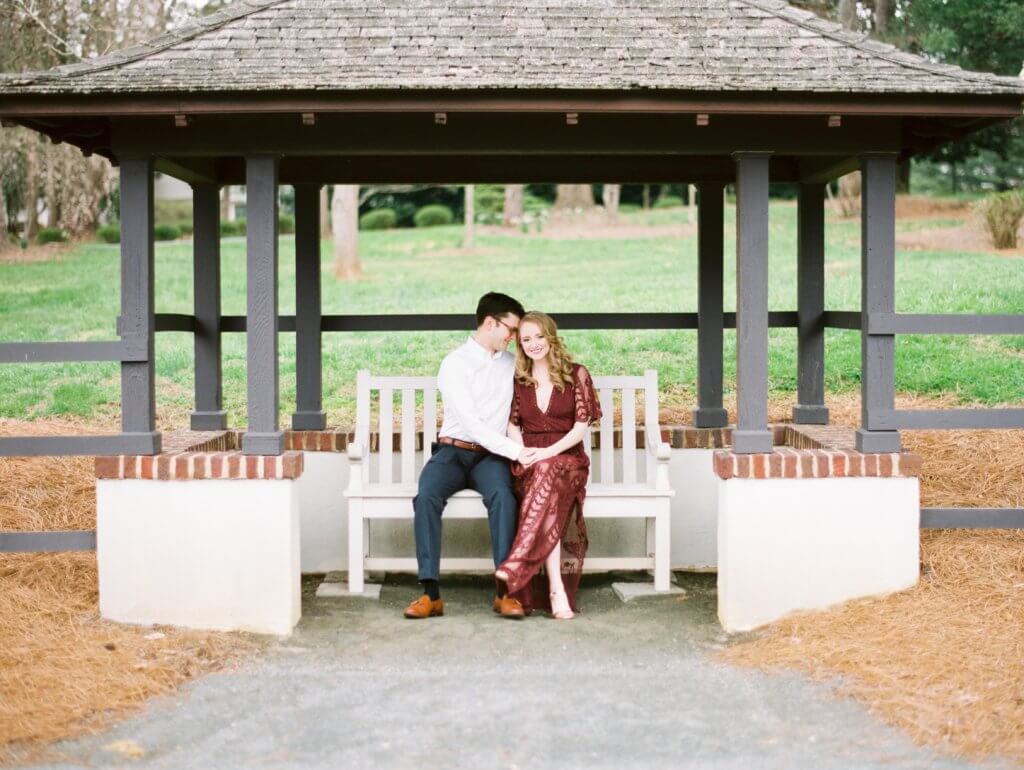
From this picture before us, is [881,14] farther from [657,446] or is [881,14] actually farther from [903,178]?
[657,446]

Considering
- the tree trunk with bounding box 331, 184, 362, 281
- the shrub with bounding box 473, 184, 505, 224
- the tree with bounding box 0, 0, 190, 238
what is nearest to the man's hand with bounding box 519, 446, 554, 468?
the tree with bounding box 0, 0, 190, 238

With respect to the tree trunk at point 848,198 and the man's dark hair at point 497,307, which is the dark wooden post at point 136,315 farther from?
the tree trunk at point 848,198

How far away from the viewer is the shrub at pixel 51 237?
27741 millimetres

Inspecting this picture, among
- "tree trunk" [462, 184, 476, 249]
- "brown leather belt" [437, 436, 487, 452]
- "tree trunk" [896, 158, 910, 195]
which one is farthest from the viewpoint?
"tree trunk" [896, 158, 910, 195]

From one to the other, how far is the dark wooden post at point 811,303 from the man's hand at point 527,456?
2.24 metres

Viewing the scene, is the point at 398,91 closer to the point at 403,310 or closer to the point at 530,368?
the point at 530,368

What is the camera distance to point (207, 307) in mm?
7488

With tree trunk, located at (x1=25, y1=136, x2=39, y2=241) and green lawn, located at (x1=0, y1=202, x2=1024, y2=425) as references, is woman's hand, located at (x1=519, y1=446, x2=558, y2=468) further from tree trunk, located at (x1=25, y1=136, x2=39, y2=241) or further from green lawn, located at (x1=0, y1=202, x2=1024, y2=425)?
tree trunk, located at (x1=25, y1=136, x2=39, y2=241)

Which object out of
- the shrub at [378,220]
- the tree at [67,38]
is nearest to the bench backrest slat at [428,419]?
the tree at [67,38]

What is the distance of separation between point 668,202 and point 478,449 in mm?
27633

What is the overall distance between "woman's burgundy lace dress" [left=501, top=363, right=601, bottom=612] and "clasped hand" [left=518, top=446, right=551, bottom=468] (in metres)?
0.03

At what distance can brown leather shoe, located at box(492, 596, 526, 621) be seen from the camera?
241 inches

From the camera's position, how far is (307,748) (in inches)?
171

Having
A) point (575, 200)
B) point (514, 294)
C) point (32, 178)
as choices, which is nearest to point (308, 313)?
point (514, 294)
